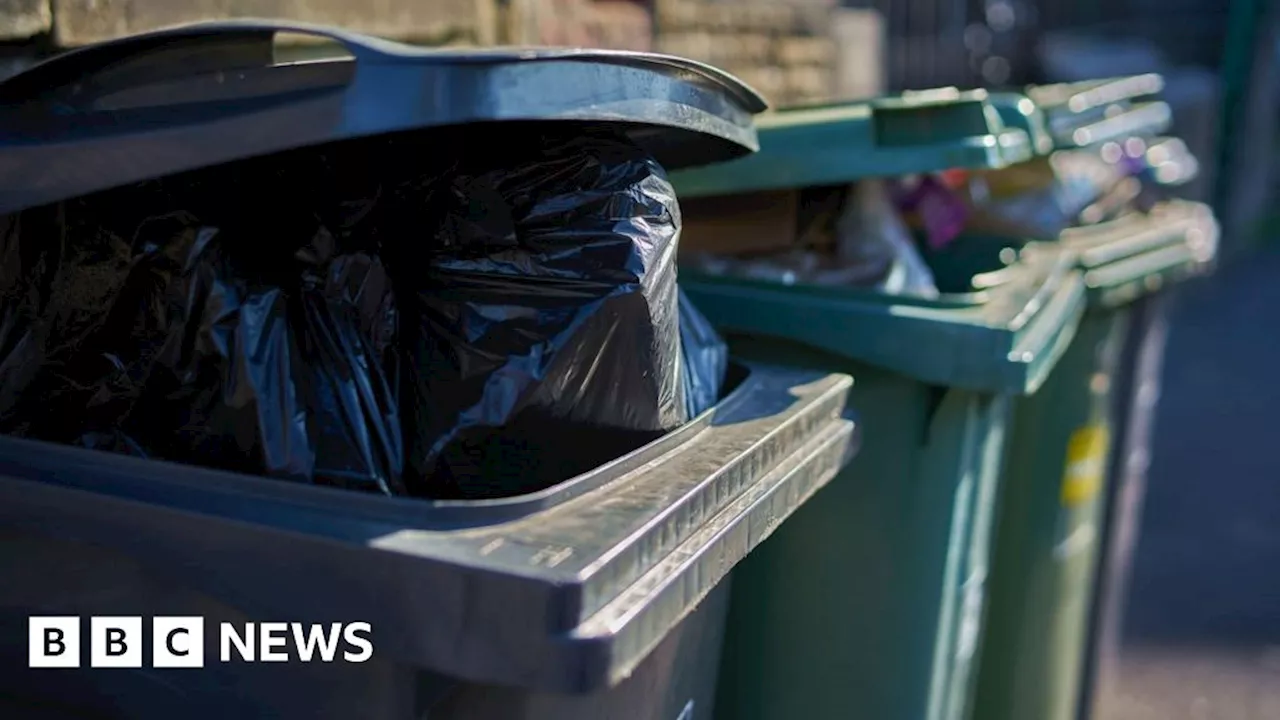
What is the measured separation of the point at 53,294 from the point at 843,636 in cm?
129

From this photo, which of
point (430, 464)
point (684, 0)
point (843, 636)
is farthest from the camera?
point (684, 0)

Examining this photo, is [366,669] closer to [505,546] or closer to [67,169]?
[505,546]

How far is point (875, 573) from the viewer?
1962mm

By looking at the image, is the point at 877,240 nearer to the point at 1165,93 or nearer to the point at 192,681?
the point at 192,681

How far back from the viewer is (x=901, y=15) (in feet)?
23.0

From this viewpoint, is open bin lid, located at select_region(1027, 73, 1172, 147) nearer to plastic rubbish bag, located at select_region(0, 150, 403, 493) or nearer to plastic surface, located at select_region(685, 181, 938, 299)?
plastic surface, located at select_region(685, 181, 938, 299)

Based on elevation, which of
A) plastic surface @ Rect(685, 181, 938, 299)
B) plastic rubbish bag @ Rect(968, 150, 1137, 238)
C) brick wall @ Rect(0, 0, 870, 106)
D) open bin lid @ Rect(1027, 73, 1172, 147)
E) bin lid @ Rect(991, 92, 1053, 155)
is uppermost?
brick wall @ Rect(0, 0, 870, 106)

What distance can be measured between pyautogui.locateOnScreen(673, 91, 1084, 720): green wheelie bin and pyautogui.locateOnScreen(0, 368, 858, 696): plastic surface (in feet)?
2.16

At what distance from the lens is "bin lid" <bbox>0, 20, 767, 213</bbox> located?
3.61 feet

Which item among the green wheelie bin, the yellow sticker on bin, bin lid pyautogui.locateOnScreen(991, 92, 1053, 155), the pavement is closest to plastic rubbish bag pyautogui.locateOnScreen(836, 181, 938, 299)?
the green wheelie bin

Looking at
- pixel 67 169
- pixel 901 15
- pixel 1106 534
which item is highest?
pixel 901 15

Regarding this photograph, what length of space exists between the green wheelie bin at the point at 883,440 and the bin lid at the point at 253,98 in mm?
649

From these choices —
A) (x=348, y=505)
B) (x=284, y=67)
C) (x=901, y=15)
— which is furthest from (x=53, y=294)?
(x=901, y=15)

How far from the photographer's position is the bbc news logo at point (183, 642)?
109cm
